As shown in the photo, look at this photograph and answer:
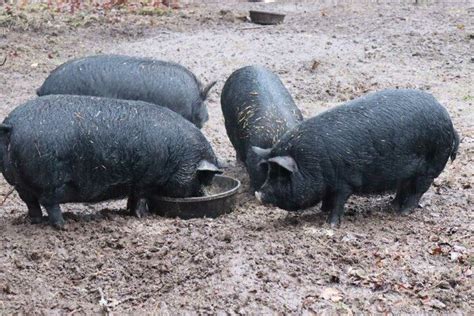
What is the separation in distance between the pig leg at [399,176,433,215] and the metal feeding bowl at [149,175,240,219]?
1.32m

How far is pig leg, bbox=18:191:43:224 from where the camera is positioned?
18.2 feet

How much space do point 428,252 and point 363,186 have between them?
888mm

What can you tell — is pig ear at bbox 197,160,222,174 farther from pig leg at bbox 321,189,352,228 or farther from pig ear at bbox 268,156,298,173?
pig leg at bbox 321,189,352,228

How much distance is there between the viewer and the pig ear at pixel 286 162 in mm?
5562

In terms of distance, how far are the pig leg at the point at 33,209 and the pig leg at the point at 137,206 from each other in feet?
2.23

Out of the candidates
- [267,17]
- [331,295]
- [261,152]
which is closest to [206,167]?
[261,152]

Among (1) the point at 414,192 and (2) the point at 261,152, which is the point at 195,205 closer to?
(2) the point at 261,152

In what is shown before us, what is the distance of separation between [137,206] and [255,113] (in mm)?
1462

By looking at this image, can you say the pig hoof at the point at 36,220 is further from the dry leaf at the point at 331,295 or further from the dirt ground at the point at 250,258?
the dry leaf at the point at 331,295

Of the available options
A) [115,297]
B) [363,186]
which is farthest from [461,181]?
[115,297]

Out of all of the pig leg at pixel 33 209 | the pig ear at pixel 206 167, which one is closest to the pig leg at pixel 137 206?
the pig ear at pixel 206 167

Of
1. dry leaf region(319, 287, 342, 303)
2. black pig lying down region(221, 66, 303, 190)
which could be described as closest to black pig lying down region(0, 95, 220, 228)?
black pig lying down region(221, 66, 303, 190)

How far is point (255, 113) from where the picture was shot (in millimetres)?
6742

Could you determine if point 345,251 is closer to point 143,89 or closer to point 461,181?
point 461,181
